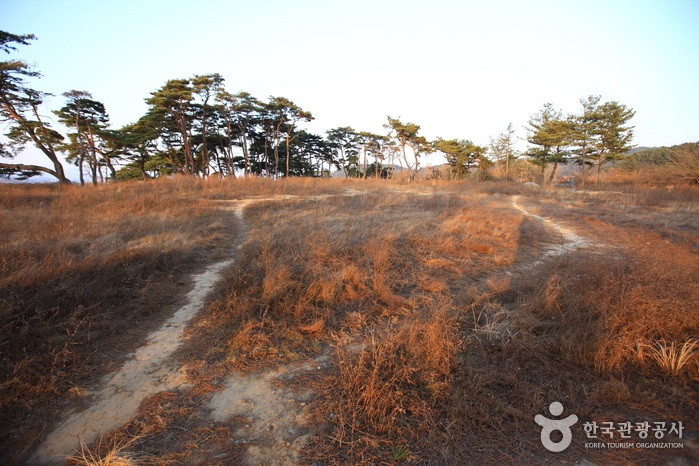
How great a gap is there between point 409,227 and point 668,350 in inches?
227

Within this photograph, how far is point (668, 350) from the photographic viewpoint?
2658 mm

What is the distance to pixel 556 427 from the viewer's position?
7.04 ft

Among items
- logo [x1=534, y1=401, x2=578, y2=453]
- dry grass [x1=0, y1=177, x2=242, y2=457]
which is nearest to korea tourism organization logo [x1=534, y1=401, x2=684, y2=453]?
logo [x1=534, y1=401, x2=578, y2=453]

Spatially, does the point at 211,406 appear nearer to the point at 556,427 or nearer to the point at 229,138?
the point at 556,427

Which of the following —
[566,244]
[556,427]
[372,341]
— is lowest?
[556,427]

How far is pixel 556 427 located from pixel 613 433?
1.19 ft

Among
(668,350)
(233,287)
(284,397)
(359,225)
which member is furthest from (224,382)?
(359,225)

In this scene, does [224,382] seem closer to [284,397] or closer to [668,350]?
[284,397]

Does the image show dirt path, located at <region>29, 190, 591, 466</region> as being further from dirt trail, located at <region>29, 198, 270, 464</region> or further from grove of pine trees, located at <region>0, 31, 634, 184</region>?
grove of pine trees, located at <region>0, 31, 634, 184</region>

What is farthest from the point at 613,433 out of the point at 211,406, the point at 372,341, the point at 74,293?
the point at 74,293

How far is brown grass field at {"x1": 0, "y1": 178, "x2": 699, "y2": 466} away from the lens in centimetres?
205

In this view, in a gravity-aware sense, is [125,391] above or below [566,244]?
below

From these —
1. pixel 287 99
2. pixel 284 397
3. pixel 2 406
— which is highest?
pixel 287 99

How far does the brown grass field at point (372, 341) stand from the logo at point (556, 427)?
0.14 ft
